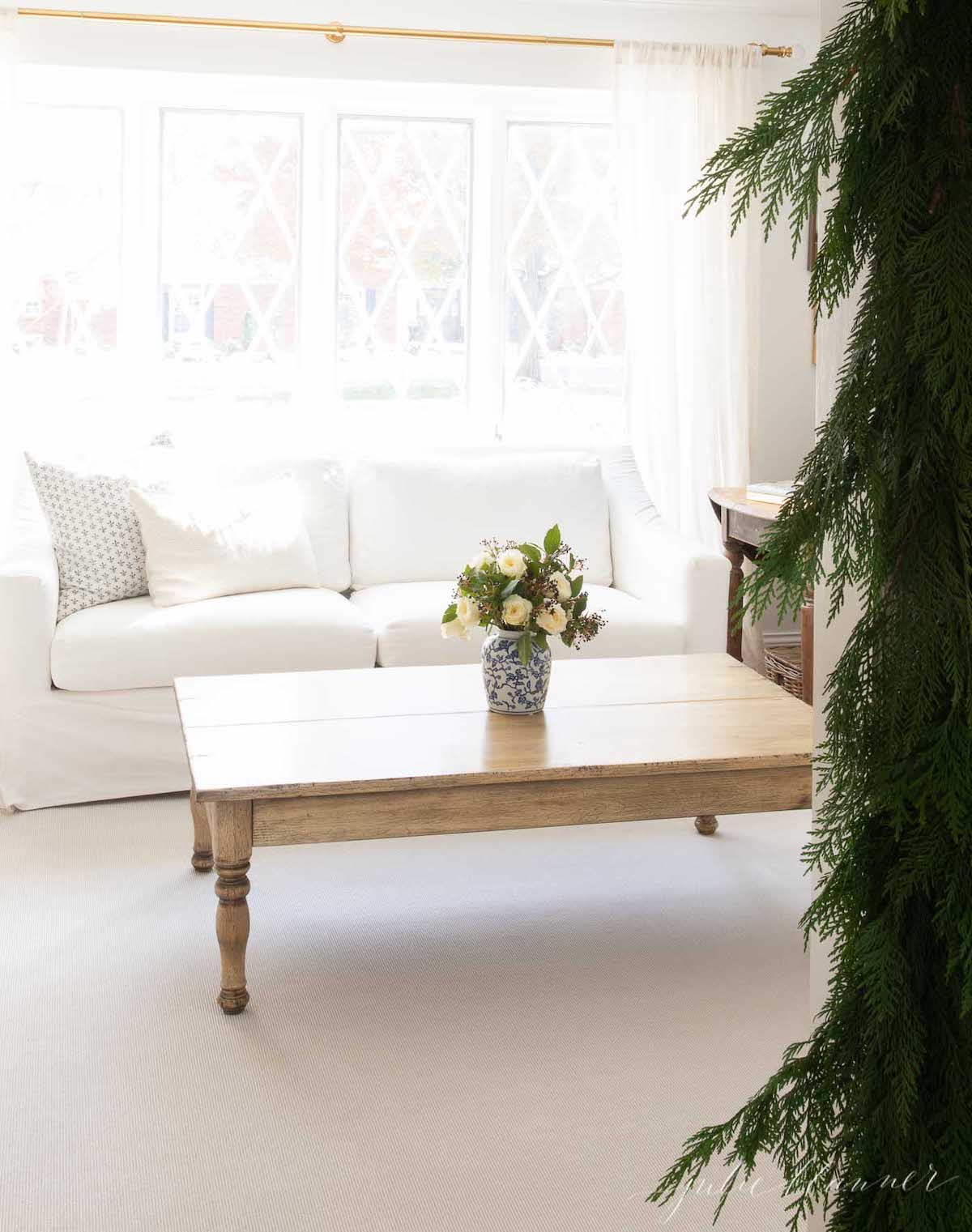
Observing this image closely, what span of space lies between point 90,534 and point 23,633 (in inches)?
20.0

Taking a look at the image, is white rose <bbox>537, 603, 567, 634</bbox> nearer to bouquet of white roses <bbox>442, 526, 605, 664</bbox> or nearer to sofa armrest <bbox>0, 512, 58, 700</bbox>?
bouquet of white roses <bbox>442, 526, 605, 664</bbox>

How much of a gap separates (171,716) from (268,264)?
203 cm

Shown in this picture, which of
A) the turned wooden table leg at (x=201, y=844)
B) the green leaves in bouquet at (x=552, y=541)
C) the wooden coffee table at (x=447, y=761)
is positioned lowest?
the turned wooden table leg at (x=201, y=844)

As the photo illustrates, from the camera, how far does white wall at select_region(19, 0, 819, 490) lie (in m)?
4.43

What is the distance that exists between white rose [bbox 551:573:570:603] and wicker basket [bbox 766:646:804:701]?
164 cm

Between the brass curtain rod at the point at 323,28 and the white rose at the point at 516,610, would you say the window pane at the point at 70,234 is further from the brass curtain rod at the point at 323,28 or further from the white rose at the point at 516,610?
the white rose at the point at 516,610

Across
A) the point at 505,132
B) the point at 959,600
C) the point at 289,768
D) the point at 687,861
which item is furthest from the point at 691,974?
the point at 505,132

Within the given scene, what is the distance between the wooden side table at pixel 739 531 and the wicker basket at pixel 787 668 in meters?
0.15

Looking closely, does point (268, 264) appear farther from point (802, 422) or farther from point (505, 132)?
point (802, 422)

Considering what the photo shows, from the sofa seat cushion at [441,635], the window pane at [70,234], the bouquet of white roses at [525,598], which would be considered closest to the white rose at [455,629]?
the bouquet of white roses at [525,598]

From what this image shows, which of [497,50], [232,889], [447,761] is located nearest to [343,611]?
[447,761]

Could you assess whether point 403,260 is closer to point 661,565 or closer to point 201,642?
point 661,565

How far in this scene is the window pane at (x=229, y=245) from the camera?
15.6ft

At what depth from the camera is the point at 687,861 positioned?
10.7 feet
